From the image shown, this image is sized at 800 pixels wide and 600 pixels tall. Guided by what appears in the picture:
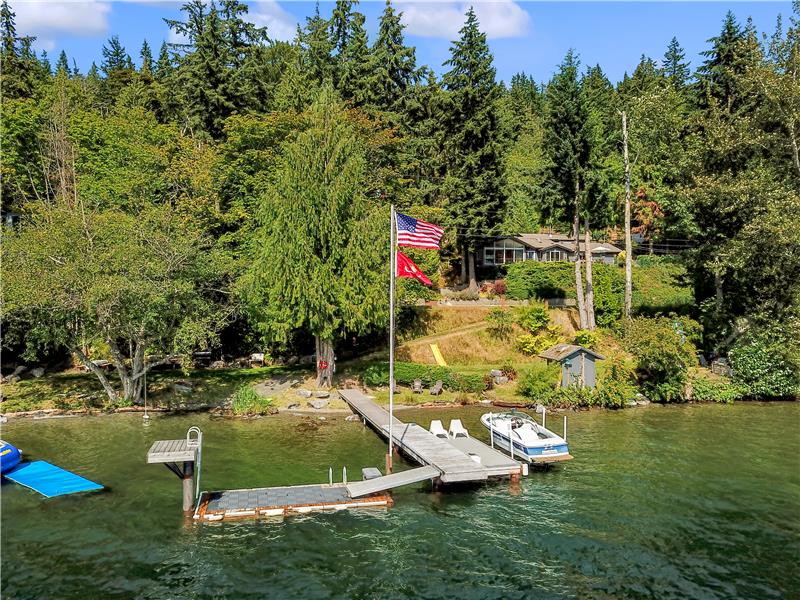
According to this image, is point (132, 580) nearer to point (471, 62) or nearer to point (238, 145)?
point (238, 145)

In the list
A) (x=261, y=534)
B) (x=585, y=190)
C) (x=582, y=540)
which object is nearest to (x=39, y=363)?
(x=261, y=534)

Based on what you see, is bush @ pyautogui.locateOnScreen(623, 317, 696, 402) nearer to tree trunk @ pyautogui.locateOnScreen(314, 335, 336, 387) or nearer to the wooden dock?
the wooden dock

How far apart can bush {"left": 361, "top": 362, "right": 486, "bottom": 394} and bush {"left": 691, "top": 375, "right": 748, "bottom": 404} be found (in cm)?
1458

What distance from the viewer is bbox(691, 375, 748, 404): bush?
38.6 m

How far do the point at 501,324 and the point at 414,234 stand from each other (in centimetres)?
2752

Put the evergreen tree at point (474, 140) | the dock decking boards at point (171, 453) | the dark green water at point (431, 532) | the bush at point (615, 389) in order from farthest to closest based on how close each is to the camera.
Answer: the evergreen tree at point (474, 140), the bush at point (615, 389), the dock decking boards at point (171, 453), the dark green water at point (431, 532)

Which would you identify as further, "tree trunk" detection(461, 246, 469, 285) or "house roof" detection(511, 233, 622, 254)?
"house roof" detection(511, 233, 622, 254)

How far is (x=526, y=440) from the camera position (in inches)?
1014

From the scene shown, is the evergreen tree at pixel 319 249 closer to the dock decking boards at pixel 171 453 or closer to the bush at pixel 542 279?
the dock decking boards at pixel 171 453

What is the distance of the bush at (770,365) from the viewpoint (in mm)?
38281

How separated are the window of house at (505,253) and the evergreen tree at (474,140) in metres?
14.8

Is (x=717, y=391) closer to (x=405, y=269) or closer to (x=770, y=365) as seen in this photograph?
(x=770, y=365)

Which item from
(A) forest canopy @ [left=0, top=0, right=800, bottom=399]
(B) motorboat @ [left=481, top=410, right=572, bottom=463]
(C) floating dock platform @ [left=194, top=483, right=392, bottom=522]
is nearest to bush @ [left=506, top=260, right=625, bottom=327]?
(A) forest canopy @ [left=0, top=0, right=800, bottom=399]

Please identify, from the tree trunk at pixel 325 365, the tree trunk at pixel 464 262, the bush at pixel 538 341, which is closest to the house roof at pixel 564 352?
the bush at pixel 538 341
